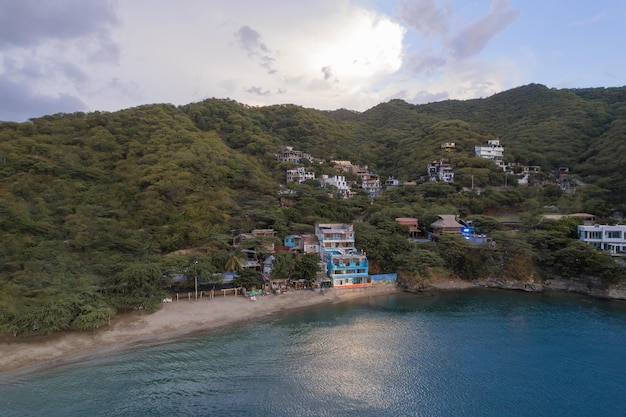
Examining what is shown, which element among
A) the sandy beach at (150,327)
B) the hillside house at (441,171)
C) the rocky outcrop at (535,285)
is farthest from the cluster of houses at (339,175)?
the sandy beach at (150,327)

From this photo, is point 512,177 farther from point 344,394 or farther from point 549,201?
point 344,394

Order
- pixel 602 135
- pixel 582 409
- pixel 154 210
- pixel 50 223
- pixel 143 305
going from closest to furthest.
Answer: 1. pixel 582 409
2. pixel 143 305
3. pixel 50 223
4. pixel 154 210
5. pixel 602 135

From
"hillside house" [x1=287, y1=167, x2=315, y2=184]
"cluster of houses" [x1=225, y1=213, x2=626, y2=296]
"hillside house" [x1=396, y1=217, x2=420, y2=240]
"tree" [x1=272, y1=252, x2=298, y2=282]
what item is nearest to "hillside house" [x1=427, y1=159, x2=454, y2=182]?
"hillside house" [x1=396, y1=217, x2=420, y2=240]

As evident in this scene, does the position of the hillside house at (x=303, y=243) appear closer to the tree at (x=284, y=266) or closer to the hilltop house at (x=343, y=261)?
the hilltop house at (x=343, y=261)

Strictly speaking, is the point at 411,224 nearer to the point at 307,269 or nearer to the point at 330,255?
the point at 330,255

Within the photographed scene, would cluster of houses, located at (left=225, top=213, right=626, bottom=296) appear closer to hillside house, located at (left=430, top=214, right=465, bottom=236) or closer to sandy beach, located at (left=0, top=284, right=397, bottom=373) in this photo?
hillside house, located at (left=430, top=214, right=465, bottom=236)

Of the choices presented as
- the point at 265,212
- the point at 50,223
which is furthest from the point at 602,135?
the point at 50,223

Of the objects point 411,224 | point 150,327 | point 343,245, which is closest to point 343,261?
point 343,245
